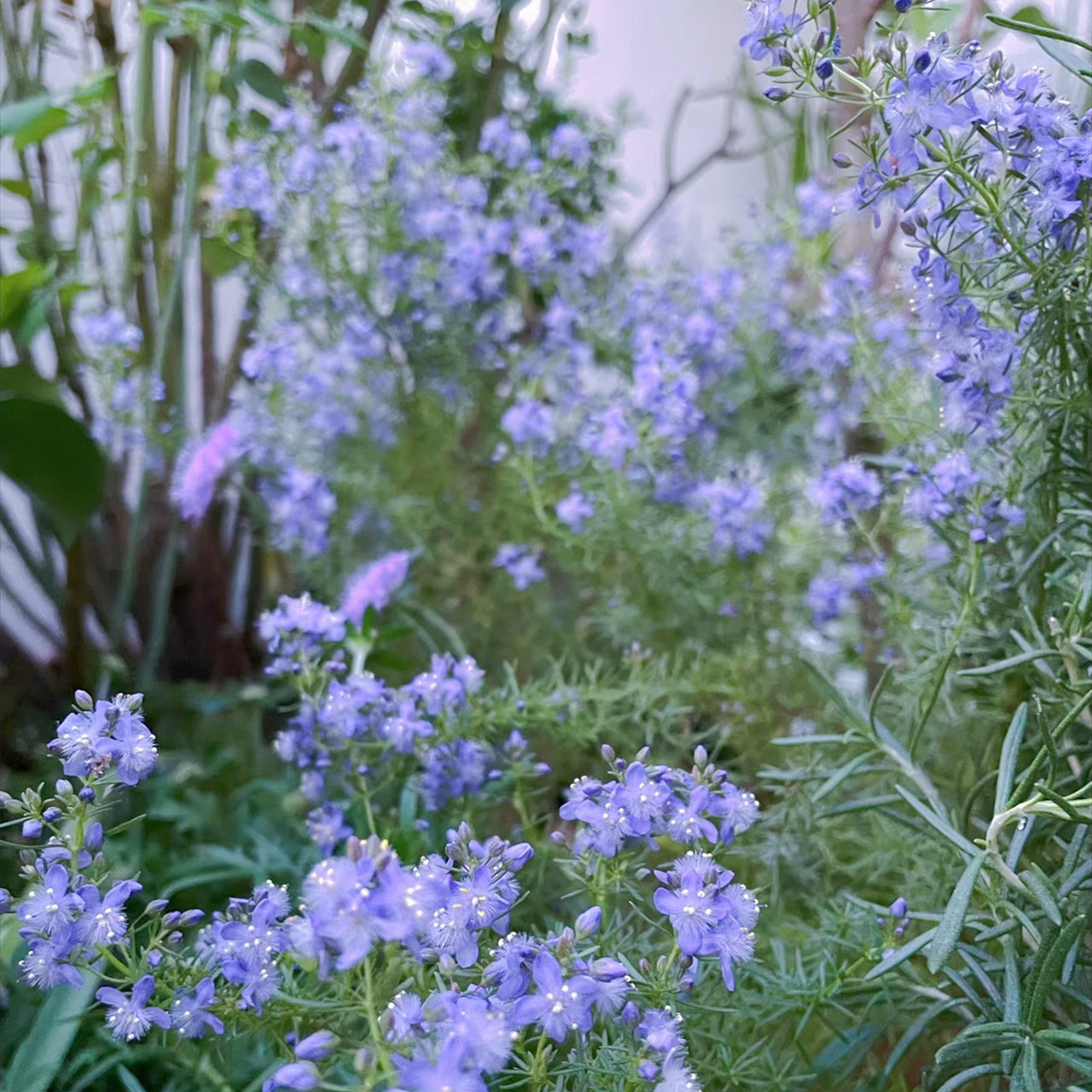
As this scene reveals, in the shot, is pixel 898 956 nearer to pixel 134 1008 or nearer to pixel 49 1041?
pixel 134 1008

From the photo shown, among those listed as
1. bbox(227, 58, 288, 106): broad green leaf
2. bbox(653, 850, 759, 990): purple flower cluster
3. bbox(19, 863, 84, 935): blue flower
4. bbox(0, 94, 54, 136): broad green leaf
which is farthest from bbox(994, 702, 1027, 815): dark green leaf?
bbox(227, 58, 288, 106): broad green leaf

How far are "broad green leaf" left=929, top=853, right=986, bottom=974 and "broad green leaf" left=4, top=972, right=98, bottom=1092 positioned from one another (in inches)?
14.0

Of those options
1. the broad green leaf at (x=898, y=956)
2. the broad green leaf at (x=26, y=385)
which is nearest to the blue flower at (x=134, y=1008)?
the broad green leaf at (x=898, y=956)

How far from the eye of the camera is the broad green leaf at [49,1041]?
471 millimetres

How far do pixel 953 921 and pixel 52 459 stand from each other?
2.20 feet

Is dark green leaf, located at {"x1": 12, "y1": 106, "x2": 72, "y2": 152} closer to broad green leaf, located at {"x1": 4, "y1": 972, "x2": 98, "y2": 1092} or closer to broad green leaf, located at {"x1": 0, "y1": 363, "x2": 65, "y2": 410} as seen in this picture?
broad green leaf, located at {"x1": 0, "y1": 363, "x2": 65, "y2": 410}

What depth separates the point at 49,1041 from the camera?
0.49 meters

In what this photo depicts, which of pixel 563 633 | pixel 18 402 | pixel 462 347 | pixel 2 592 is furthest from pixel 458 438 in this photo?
pixel 2 592

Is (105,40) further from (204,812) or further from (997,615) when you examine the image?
(997,615)

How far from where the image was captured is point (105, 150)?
2.89ft

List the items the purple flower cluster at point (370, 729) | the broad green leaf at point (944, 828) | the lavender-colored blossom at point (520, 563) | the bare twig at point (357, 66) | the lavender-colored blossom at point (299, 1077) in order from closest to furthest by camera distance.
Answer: the lavender-colored blossom at point (299, 1077) < the broad green leaf at point (944, 828) < the purple flower cluster at point (370, 729) < the lavender-colored blossom at point (520, 563) < the bare twig at point (357, 66)

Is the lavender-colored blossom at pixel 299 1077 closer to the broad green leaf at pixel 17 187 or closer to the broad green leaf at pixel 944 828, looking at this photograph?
the broad green leaf at pixel 944 828

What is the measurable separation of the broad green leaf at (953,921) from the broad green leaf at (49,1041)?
36 centimetres

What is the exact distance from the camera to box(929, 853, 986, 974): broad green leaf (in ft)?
1.06
